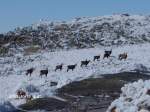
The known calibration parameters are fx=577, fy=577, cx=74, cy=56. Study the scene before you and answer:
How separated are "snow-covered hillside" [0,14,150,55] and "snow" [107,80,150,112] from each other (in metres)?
63.3

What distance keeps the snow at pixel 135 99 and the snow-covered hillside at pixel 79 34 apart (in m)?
63.3

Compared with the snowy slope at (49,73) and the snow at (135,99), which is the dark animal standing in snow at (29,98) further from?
the snow at (135,99)

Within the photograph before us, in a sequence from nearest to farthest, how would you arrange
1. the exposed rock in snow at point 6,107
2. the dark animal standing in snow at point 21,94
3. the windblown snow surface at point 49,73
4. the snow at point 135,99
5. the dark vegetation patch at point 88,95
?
1. the snow at point 135,99
2. the exposed rock in snow at point 6,107
3. the dark vegetation patch at point 88,95
4. the dark animal standing in snow at point 21,94
5. the windblown snow surface at point 49,73

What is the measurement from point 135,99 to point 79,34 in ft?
291

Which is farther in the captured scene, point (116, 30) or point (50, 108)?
point (116, 30)

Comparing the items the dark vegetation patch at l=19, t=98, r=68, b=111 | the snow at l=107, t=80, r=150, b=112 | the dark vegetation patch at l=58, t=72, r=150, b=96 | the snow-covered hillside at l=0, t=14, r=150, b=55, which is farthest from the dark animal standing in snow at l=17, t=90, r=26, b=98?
the snow-covered hillside at l=0, t=14, r=150, b=55

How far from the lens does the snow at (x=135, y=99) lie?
A: 1898 cm

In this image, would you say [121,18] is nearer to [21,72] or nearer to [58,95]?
[21,72]

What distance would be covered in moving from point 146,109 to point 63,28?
102m

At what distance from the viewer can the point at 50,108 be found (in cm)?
2727

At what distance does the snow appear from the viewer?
18981mm

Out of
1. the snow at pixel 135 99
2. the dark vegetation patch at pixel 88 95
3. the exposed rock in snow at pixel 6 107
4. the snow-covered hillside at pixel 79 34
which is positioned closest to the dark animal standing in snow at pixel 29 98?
the dark vegetation patch at pixel 88 95

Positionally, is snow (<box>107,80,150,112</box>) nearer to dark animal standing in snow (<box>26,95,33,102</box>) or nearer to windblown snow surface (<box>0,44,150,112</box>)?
windblown snow surface (<box>0,44,150,112</box>)

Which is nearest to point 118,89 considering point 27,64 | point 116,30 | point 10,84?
point 10,84
